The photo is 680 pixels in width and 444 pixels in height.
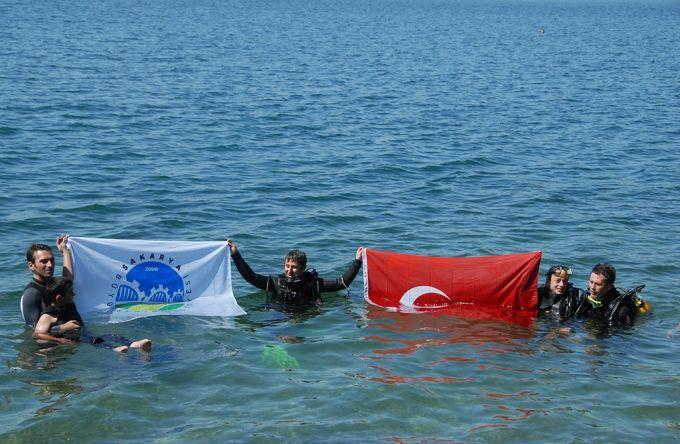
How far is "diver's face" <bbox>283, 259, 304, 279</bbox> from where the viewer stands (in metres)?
14.5

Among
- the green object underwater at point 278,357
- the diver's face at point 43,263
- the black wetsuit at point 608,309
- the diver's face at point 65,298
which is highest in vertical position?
the diver's face at point 43,263

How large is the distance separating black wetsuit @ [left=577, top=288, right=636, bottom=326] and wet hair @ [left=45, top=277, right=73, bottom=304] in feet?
25.9

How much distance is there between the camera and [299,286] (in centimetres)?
1494

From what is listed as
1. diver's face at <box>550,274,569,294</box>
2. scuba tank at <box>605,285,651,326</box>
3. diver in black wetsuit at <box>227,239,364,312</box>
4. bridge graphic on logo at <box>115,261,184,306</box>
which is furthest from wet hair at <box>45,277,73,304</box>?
scuba tank at <box>605,285,651,326</box>

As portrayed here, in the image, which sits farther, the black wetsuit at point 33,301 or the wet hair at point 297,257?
the wet hair at point 297,257

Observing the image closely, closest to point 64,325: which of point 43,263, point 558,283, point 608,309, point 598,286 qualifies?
point 43,263

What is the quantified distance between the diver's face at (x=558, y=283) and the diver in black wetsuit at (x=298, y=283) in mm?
3119

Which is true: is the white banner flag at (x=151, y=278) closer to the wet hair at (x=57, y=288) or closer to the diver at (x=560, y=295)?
the wet hair at (x=57, y=288)

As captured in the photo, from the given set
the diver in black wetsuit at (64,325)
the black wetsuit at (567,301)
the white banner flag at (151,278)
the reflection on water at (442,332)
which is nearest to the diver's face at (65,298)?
the diver in black wetsuit at (64,325)

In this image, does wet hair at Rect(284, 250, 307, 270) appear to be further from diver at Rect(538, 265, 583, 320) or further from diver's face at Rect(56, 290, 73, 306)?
diver at Rect(538, 265, 583, 320)

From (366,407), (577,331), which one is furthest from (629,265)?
(366,407)

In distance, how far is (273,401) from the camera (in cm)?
1205

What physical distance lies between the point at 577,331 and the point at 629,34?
82043mm

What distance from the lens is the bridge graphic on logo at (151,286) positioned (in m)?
14.3
